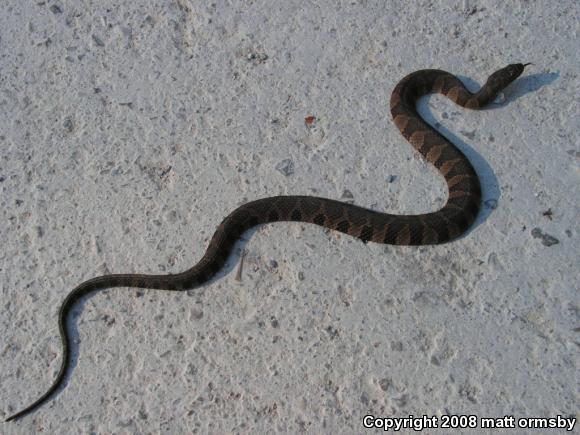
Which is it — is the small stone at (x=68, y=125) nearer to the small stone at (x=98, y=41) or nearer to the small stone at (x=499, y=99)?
the small stone at (x=98, y=41)

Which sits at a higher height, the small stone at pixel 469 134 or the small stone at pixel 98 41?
the small stone at pixel 98 41

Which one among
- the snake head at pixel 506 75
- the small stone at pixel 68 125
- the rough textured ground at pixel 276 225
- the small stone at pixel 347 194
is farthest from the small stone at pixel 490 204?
the small stone at pixel 68 125

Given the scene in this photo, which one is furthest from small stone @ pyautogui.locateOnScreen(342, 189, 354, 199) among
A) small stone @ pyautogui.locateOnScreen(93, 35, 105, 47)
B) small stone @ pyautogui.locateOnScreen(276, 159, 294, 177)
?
small stone @ pyautogui.locateOnScreen(93, 35, 105, 47)

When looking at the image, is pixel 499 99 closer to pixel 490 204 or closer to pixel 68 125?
pixel 490 204

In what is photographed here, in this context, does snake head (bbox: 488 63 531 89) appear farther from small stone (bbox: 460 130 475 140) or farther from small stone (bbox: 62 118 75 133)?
small stone (bbox: 62 118 75 133)

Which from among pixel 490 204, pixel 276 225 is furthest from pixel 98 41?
pixel 490 204

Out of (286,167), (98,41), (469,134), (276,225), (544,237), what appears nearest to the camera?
(544,237)

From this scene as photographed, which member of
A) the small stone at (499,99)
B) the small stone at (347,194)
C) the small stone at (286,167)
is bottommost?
the small stone at (347,194)
